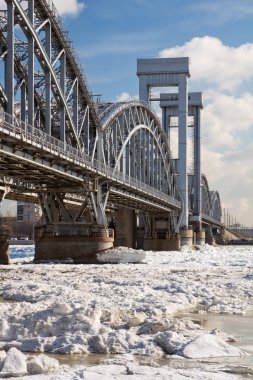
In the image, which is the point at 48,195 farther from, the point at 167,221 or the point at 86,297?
the point at 167,221

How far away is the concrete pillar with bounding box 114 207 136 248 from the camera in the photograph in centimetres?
10362

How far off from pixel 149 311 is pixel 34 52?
33.7 m

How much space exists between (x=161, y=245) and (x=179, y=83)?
34167 millimetres

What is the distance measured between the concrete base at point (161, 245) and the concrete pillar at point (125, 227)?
264 cm

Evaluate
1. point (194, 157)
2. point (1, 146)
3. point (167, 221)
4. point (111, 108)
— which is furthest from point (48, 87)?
point (194, 157)

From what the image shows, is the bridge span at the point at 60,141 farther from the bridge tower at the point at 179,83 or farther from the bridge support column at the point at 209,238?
the bridge support column at the point at 209,238

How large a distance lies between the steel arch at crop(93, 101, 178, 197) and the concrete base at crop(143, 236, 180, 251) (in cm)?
970

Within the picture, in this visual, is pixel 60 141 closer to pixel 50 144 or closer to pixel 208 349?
pixel 50 144

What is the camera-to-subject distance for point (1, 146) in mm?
37250

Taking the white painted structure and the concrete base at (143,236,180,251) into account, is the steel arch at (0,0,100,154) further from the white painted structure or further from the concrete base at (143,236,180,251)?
the white painted structure

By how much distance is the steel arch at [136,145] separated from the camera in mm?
71688

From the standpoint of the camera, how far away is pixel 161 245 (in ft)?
358

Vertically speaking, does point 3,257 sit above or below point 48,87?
below

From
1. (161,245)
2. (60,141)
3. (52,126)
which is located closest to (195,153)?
(161,245)
